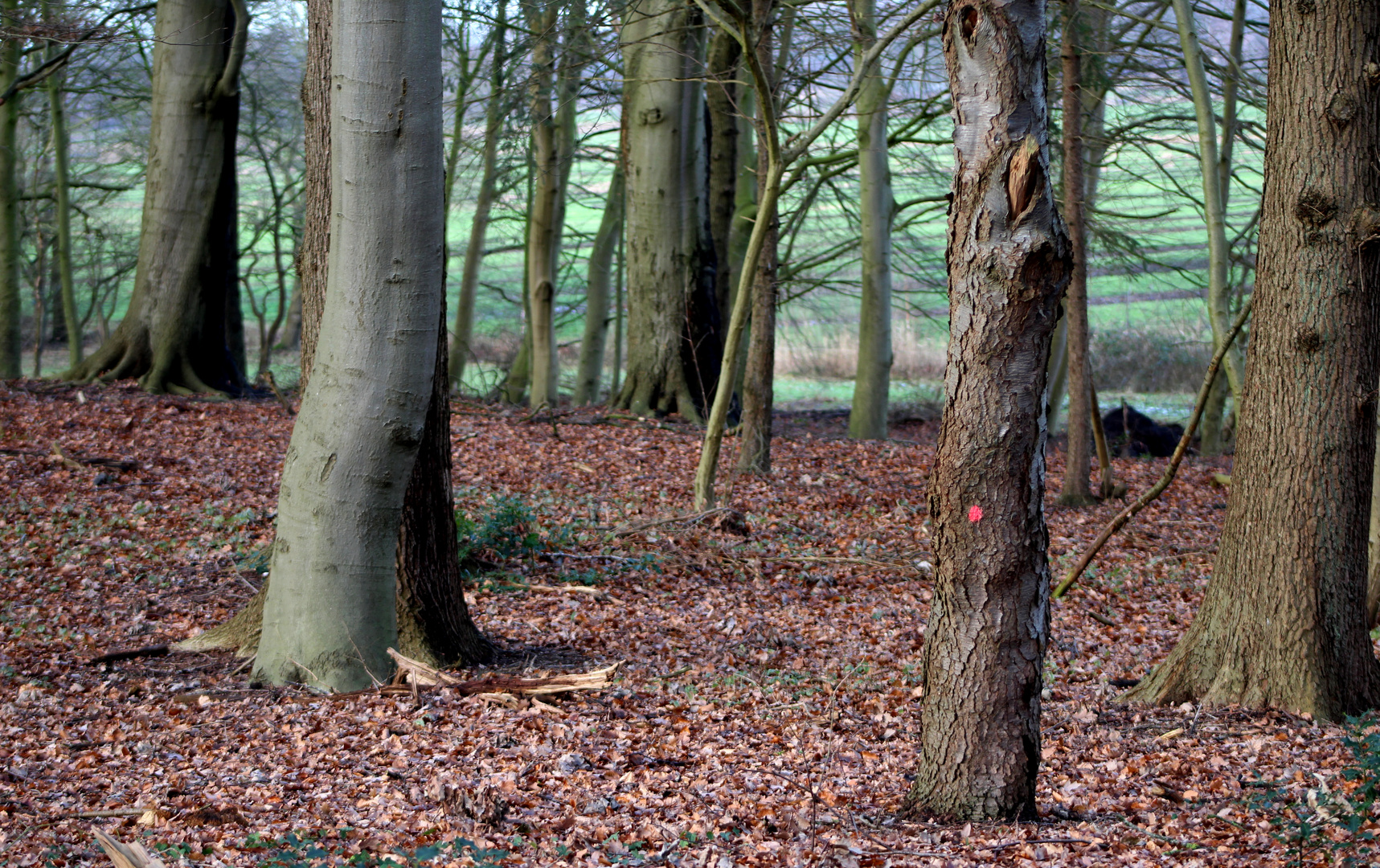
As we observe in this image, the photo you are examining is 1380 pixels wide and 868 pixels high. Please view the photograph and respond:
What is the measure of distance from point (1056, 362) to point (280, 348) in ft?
Answer: 60.5

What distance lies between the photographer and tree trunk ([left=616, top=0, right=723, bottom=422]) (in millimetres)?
11945

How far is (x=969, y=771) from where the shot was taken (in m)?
3.20

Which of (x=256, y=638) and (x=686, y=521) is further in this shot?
(x=686, y=521)

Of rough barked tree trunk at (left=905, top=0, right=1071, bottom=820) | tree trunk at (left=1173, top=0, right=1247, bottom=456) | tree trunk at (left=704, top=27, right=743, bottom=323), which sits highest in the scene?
tree trunk at (left=704, top=27, right=743, bottom=323)

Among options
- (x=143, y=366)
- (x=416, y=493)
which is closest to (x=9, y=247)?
(x=143, y=366)

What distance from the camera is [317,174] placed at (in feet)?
16.1

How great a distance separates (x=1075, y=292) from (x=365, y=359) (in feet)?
21.6

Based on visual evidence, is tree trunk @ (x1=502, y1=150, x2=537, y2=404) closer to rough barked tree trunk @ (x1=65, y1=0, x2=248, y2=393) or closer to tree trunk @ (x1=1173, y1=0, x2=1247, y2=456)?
rough barked tree trunk @ (x1=65, y1=0, x2=248, y2=393)

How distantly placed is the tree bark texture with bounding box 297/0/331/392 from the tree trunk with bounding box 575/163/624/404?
11.2 metres

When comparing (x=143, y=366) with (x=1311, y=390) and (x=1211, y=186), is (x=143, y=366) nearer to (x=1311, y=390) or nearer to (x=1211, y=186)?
(x=1211, y=186)

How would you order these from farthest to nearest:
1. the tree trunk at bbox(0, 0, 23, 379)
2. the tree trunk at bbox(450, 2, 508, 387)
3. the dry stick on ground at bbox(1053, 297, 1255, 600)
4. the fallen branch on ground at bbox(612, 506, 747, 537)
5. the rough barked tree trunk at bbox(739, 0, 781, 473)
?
the tree trunk at bbox(0, 0, 23, 379), the tree trunk at bbox(450, 2, 508, 387), the rough barked tree trunk at bbox(739, 0, 781, 473), the fallen branch on ground at bbox(612, 506, 747, 537), the dry stick on ground at bbox(1053, 297, 1255, 600)

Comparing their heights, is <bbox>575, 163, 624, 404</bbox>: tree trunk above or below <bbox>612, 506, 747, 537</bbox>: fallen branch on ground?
above

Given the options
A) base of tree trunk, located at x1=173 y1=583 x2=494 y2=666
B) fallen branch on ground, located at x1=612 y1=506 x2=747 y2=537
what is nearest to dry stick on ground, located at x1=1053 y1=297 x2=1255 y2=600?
fallen branch on ground, located at x1=612 y1=506 x2=747 y2=537

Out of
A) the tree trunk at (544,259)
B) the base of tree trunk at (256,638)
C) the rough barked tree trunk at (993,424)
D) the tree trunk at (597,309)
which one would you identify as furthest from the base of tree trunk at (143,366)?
the rough barked tree trunk at (993,424)
